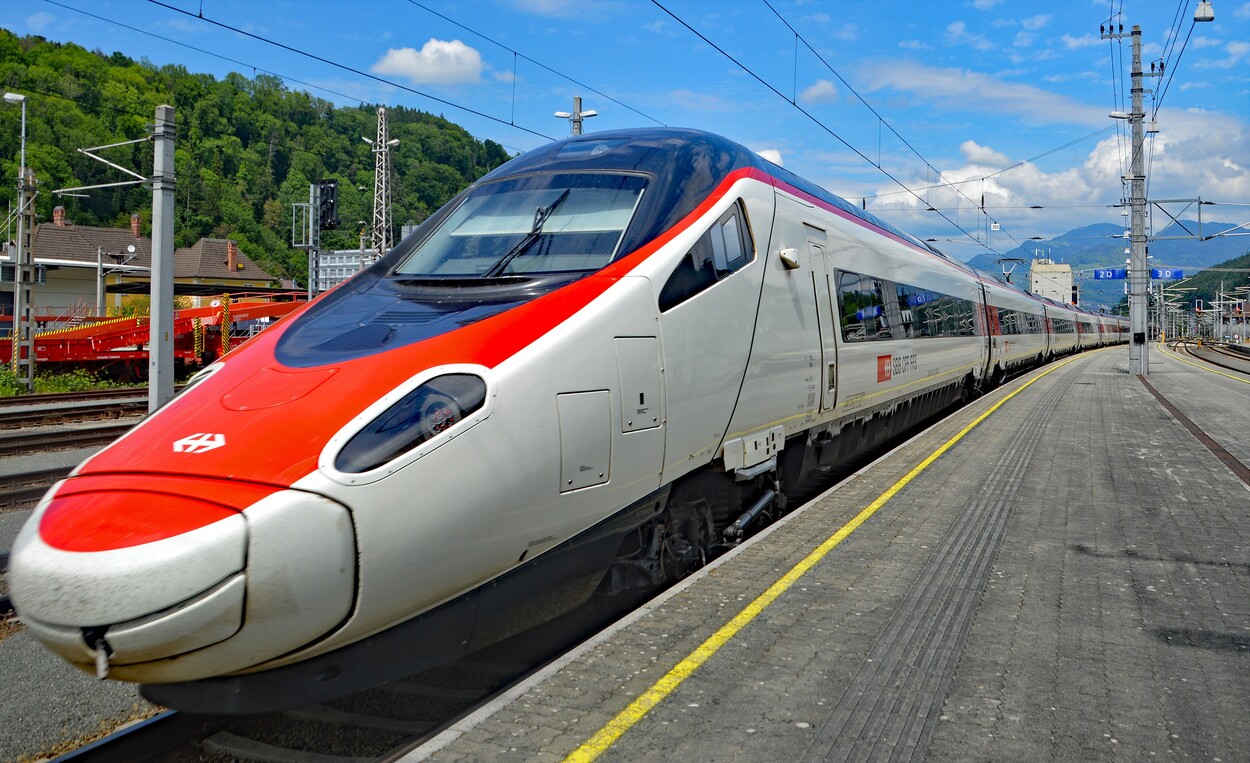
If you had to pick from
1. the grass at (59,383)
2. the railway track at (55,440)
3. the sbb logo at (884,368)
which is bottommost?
the railway track at (55,440)

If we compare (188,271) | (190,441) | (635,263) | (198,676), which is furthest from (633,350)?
(188,271)

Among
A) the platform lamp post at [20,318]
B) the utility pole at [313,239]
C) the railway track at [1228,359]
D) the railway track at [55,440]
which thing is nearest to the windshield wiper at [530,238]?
the railway track at [55,440]

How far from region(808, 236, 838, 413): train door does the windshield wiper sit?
9.47 ft

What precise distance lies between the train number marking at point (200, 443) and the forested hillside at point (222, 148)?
5096 cm

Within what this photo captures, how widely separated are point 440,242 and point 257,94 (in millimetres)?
79446

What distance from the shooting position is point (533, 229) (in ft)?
17.2

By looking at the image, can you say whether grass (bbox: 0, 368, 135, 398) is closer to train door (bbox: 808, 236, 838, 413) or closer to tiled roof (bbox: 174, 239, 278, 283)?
train door (bbox: 808, 236, 838, 413)

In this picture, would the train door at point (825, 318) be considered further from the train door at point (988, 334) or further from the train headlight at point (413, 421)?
the train door at point (988, 334)

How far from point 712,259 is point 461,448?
251cm

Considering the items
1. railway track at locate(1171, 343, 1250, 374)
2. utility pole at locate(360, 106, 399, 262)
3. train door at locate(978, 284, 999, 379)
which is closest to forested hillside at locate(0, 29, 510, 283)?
utility pole at locate(360, 106, 399, 262)

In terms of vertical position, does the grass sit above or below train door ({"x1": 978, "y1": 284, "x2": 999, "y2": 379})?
below

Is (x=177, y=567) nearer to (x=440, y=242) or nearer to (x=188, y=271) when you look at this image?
(x=440, y=242)

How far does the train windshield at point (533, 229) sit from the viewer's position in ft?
16.1

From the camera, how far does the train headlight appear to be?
10.9ft
